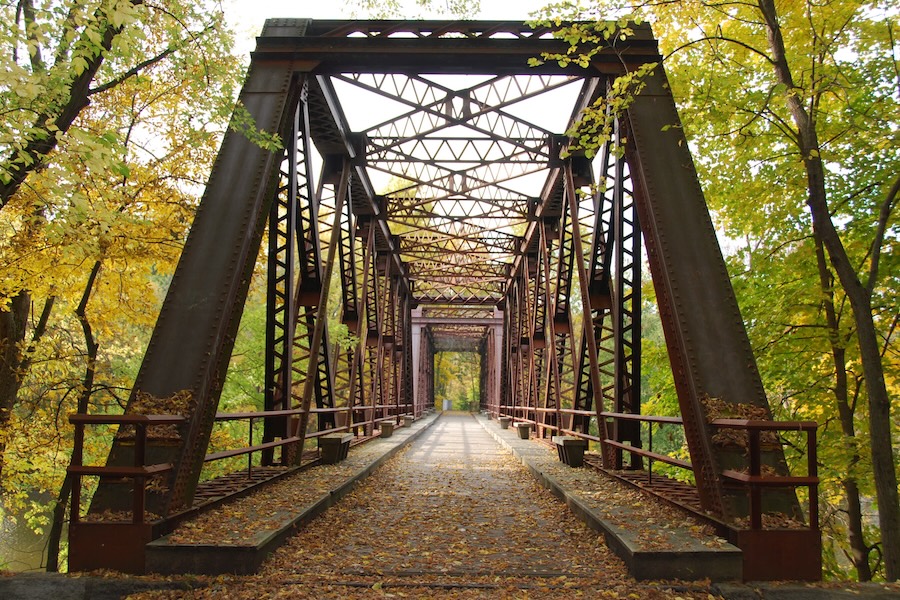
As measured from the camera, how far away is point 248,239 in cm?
598

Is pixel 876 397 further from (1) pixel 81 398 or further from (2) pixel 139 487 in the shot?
(1) pixel 81 398

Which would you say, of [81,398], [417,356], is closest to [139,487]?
[81,398]

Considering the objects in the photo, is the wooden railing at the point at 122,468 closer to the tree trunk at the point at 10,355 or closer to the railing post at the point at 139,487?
the railing post at the point at 139,487

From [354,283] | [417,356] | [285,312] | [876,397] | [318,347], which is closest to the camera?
[876,397]

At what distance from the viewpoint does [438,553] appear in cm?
521

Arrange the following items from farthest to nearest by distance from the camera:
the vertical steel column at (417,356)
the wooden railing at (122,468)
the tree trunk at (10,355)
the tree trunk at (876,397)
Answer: the vertical steel column at (417,356)
the tree trunk at (10,355)
the tree trunk at (876,397)
the wooden railing at (122,468)

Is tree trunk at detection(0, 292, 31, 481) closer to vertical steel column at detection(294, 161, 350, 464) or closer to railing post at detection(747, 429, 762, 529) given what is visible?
vertical steel column at detection(294, 161, 350, 464)

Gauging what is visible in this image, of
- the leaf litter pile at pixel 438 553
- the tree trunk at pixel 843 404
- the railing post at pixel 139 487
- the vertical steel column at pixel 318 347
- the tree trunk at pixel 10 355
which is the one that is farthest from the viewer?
the tree trunk at pixel 10 355

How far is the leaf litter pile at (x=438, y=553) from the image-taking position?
4.14 metres

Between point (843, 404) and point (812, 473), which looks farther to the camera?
point (843, 404)

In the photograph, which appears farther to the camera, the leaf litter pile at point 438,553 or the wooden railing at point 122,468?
the wooden railing at point 122,468

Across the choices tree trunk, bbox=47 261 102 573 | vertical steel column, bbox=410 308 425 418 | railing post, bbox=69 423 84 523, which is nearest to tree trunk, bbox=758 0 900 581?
railing post, bbox=69 423 84 523

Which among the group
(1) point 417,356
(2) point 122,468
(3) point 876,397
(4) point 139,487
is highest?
(1) point 417,356

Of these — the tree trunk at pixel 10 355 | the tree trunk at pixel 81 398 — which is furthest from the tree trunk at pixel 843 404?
the tree trunk at pixel 10 355
